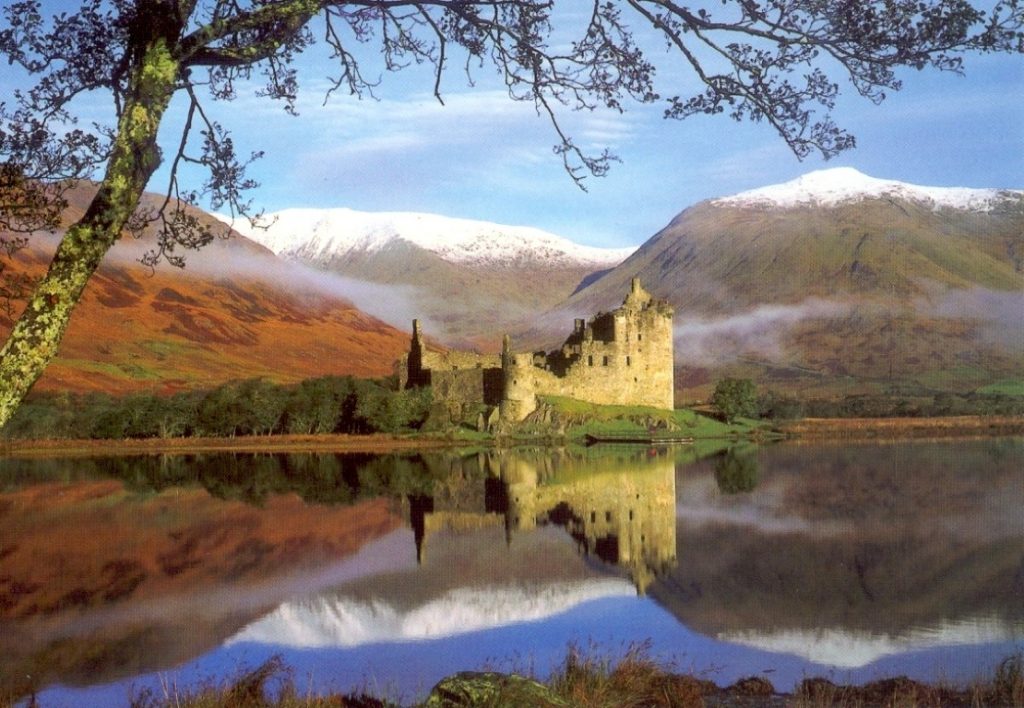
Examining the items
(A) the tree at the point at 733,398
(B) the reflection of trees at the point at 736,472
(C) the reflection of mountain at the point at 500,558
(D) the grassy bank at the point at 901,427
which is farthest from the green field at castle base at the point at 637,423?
(C) the reflection of mountain at the point at 500,558

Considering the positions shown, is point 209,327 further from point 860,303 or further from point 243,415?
point 860,303

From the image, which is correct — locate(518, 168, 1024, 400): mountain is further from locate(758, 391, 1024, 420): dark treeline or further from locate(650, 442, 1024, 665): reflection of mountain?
locate(650, 442, 1024, 665): reflection of mountain

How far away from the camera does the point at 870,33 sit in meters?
6.60

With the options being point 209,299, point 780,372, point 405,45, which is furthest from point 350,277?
point 405,45

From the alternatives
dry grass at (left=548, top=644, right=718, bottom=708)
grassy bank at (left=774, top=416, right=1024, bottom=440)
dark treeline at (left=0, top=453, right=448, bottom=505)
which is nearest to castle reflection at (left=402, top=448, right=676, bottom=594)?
dark treeline at (left=0, top=453, right=448, bottom=505)

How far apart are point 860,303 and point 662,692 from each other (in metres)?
165

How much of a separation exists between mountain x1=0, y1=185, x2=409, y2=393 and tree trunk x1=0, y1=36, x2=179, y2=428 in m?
79.4

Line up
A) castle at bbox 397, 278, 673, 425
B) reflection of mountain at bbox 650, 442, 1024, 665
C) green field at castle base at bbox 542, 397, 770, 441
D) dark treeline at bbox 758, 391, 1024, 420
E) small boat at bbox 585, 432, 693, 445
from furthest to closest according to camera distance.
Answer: dark treeline at bbox 758, 391, 1024, 420
castle at bbox 397, 278, 673, 425
green field at castle base at bbox 542, 397, 770, 441
small boat at bbox 585, 432, 693, 445
reflection of mountain at bbox 650, 442, 1024, 665

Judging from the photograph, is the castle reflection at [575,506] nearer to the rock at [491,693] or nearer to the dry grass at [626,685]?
the dry grass at [626,685]

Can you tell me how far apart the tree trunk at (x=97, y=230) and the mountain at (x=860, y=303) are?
4271 inches

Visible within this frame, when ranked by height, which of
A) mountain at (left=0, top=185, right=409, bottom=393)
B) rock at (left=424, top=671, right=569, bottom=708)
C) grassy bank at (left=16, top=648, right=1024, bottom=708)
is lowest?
grassy bank at (left=16, top=648, right=1024, bottom=708)

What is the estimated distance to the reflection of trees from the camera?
30341 mm

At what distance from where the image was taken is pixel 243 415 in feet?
196

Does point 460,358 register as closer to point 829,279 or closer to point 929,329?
point 929,329
